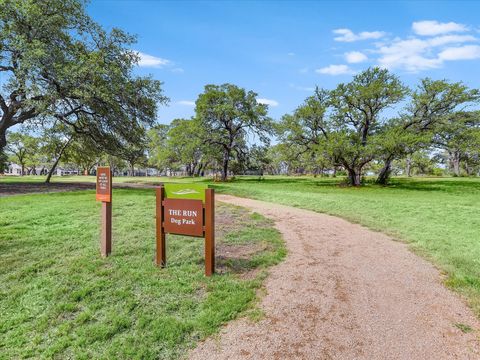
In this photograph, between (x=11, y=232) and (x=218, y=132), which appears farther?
(x=218, y=132)

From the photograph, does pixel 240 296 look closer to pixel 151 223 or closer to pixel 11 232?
pixel 151 223

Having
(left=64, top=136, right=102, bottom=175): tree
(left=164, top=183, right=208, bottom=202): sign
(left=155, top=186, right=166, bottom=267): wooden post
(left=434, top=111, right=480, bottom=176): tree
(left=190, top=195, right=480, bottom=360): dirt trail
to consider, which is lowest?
(left=190, top=195, right=480, bottom=360): dirt trail

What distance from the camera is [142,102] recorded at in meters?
15.5

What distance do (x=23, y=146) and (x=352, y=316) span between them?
204 feet

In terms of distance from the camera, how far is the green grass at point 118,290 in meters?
2.94

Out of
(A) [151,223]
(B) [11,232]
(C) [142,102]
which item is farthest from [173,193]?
(C) [142,102]

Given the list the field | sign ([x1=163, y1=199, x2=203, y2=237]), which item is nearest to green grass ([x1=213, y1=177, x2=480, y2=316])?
the field

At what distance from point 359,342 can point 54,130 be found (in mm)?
18572

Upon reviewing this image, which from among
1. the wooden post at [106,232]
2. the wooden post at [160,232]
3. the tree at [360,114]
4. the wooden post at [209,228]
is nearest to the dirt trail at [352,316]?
the wooden post at [209,228]

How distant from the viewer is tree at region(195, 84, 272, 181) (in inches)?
1096

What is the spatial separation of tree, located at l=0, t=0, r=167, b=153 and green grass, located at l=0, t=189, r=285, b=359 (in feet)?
27.1

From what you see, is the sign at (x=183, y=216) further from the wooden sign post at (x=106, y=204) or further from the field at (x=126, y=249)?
the wooden sign post at (x=106, y=204)

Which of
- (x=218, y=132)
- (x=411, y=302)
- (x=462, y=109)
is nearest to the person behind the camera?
(x=411, y=302)

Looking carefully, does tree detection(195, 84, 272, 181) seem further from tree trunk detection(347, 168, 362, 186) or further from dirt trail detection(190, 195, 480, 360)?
dirt trail detection(190, 195, 480, 360)
